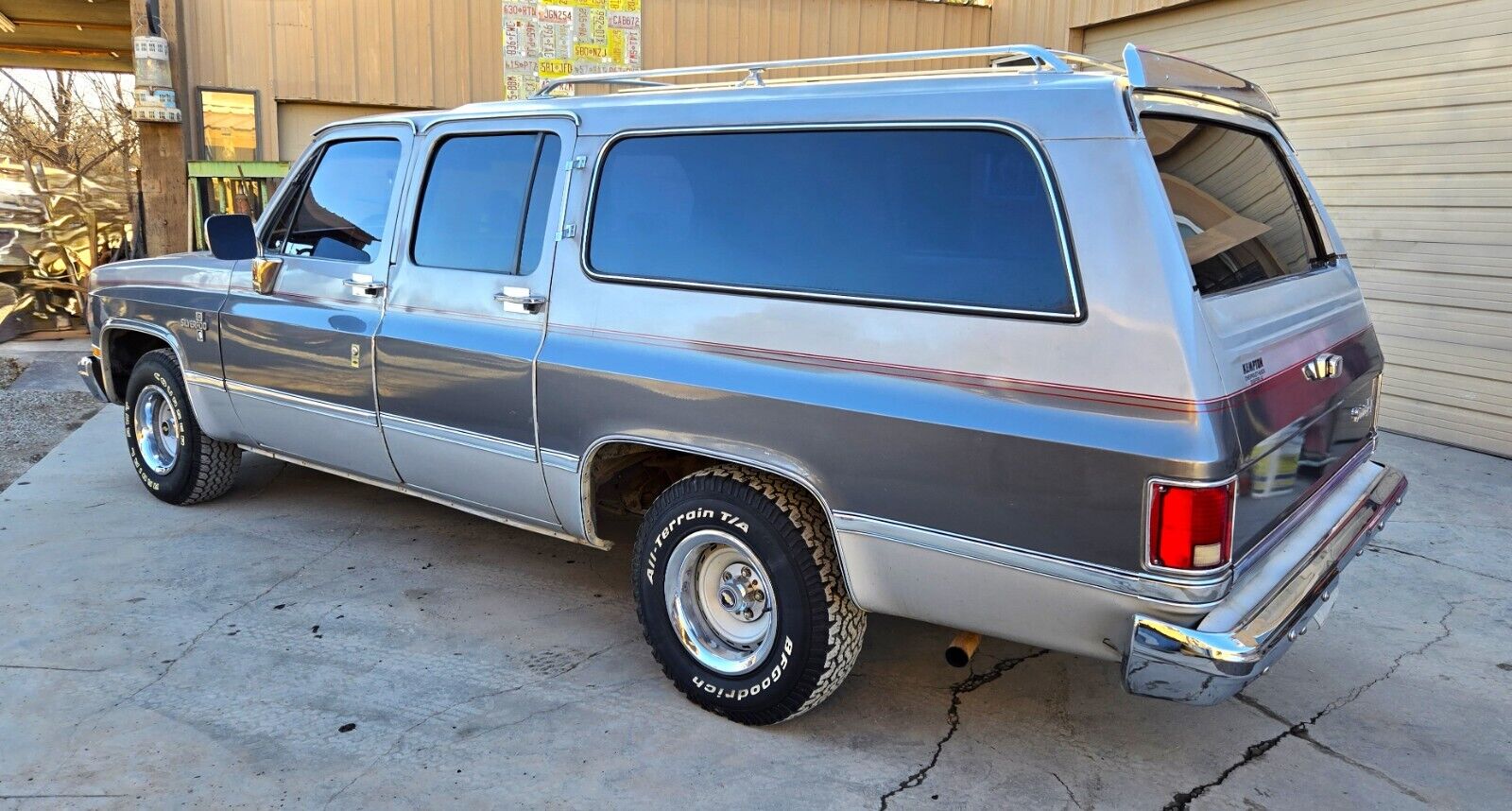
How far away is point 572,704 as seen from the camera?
359cm

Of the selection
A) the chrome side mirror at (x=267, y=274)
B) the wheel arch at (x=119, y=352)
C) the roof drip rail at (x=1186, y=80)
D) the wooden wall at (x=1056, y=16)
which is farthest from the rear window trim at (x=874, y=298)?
the wooden wall at (x=1056, y=16)

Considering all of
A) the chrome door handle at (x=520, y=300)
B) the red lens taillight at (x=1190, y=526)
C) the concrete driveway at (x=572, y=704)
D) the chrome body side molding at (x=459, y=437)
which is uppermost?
the chrome door handle at (x=520, y=300)

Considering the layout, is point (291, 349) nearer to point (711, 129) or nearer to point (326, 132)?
point (326, 132)

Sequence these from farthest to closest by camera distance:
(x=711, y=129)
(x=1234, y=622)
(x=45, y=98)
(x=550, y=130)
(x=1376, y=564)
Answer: (x=45, y=98)
(x=1376, y=564)
(x=550, y=130)
(x=711, y=129)
(x=1234, y=622)

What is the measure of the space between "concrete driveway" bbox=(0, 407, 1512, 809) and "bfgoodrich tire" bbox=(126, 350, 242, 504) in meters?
0.47

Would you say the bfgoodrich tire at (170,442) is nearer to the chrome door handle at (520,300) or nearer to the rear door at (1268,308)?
the chrome door handle at (520,300)

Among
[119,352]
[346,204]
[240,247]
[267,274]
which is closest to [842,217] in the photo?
[346,204]

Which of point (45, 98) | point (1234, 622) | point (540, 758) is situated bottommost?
point (540, 758)

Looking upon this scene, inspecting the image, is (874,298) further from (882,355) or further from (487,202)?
(487,202)

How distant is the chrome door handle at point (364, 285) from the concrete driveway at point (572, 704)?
4.20 ft

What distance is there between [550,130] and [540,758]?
7.04ft

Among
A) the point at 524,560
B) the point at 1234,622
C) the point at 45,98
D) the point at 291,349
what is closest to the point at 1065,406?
the point at 1234,622

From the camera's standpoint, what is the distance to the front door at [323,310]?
14.1ft

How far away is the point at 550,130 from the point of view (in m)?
3.78
